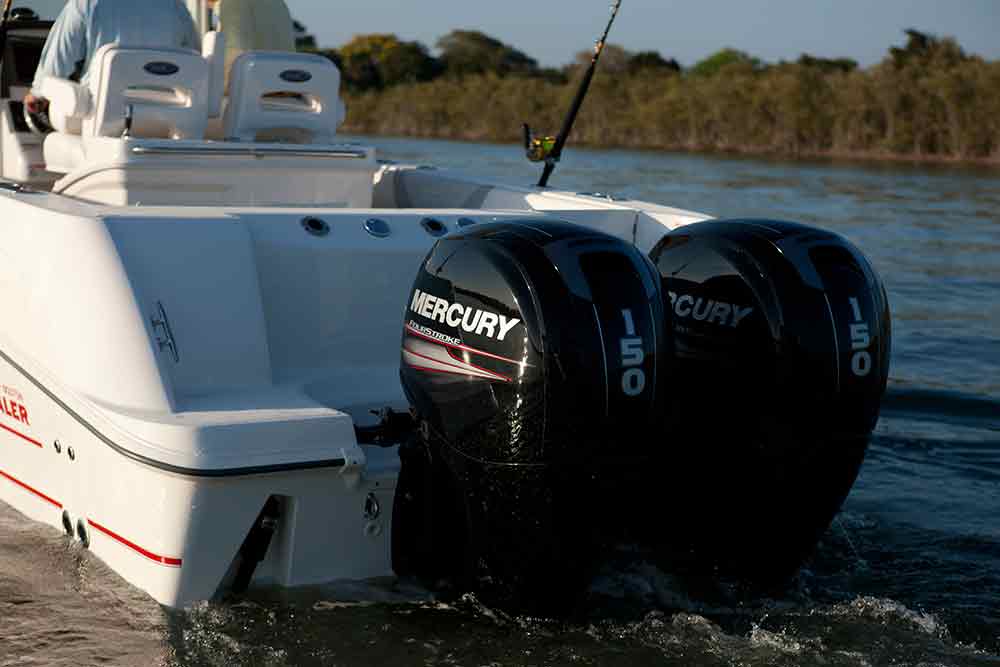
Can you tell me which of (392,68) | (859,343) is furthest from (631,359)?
(392,68)

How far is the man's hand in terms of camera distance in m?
5.24

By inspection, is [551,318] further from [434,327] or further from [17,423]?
[17,423]

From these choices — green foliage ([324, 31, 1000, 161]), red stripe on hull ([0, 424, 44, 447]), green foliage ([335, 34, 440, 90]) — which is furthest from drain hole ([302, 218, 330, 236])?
green foliage ([335, 34, 440, 90])

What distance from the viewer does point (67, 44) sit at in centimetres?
518

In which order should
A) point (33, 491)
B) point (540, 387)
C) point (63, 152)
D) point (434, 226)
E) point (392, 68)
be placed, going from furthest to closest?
point (392, 68), point (63, 152), point (434, 226), point (33, 491), point (540, 387)

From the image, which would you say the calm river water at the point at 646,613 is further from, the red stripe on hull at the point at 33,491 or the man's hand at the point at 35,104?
the man's hand at the point at 35,104

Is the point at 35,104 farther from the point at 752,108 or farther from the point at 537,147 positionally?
the point at 752,108

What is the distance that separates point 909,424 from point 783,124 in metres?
22.1

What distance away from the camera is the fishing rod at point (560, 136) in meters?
5.06

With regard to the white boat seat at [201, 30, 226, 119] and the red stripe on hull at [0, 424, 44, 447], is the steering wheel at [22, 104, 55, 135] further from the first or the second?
the red stripe on hull at [0, 424, 44, 447]

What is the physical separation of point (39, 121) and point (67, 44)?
1.16ft

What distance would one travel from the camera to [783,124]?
1069 inches

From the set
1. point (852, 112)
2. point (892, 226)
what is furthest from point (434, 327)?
point (852, 112)

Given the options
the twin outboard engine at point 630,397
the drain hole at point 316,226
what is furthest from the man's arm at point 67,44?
the twin outboard engine at point 630,397
